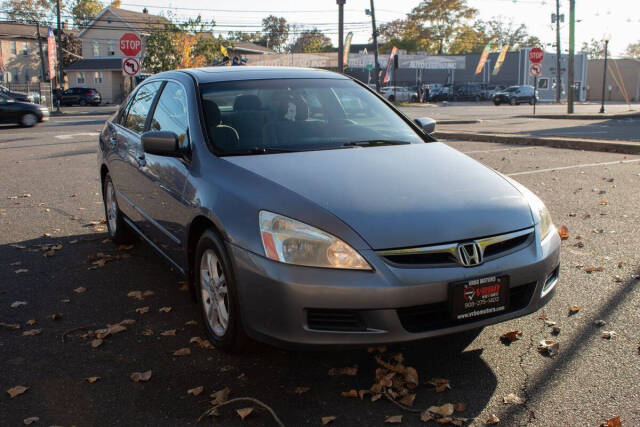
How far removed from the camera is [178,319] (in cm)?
426

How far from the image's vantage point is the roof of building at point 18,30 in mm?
72125

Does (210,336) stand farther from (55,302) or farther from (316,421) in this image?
(55,302)

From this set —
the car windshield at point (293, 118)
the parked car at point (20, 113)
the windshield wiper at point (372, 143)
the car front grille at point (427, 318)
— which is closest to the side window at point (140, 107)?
the car windshield at point (293, 118)

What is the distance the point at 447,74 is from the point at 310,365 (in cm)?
6629

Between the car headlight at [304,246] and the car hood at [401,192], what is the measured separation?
0.10m

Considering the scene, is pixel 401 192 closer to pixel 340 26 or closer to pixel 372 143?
pixel 372 143

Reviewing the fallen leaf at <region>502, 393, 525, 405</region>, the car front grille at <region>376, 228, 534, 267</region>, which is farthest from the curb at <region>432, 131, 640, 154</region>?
the fallen leaf at <region>502, 393, 525, 405</region>

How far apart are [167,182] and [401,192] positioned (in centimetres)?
172

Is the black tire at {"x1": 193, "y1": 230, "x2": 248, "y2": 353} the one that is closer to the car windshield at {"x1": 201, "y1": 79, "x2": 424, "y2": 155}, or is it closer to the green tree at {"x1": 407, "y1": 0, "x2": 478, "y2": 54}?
the car windshield at {"x1": 201, "y1": 79, "x2": 424, "y2": 155}

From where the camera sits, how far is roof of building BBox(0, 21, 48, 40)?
237 ft

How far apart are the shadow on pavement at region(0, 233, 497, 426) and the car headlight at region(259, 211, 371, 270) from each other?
54cm

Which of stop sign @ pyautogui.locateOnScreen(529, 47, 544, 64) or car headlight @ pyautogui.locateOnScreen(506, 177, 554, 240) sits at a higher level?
stop sign @ pyautogui.locateOnScreen(529, 47, 544, 64)

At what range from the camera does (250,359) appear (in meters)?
3.57

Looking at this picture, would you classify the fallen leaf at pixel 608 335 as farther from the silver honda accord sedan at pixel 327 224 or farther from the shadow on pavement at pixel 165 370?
the shadow on pavement at pixel 165 370
